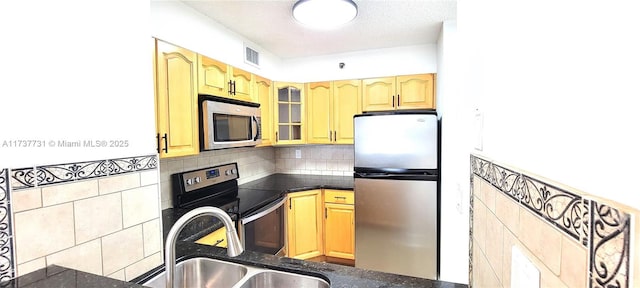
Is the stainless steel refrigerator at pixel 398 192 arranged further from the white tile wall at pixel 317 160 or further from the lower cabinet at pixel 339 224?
the white tile wall at pixel 317 160

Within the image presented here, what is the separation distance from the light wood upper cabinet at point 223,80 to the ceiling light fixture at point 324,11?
73cm

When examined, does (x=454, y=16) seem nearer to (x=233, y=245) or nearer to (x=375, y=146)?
(x=375, y=146)

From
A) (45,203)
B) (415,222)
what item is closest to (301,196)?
(415,222)

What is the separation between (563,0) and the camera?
1.35 ft

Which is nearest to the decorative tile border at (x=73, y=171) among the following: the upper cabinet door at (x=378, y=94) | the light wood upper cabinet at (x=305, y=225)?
the light wood upper cabinet at (x=305, y=225)

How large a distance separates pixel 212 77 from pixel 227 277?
1.45 meters

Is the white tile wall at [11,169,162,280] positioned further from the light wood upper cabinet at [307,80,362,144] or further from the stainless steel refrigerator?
the light wood upper cabinet at [307,80,362,144]

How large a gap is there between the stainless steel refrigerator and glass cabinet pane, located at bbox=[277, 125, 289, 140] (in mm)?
869

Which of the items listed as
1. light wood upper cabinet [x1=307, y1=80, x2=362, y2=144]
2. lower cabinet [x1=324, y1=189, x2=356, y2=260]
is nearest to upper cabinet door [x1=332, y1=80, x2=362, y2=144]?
light wood upper cabinet [x1=307, y1=80, x2=362, y2=144]

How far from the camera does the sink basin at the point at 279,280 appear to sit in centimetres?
100

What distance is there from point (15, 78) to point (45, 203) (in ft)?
1.02

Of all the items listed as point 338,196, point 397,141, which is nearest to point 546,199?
point 397,141

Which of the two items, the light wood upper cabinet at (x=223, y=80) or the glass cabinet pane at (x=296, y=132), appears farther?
the glass cabinet pane at (x=296, y=132)

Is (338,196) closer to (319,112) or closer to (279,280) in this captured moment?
(319,112)
